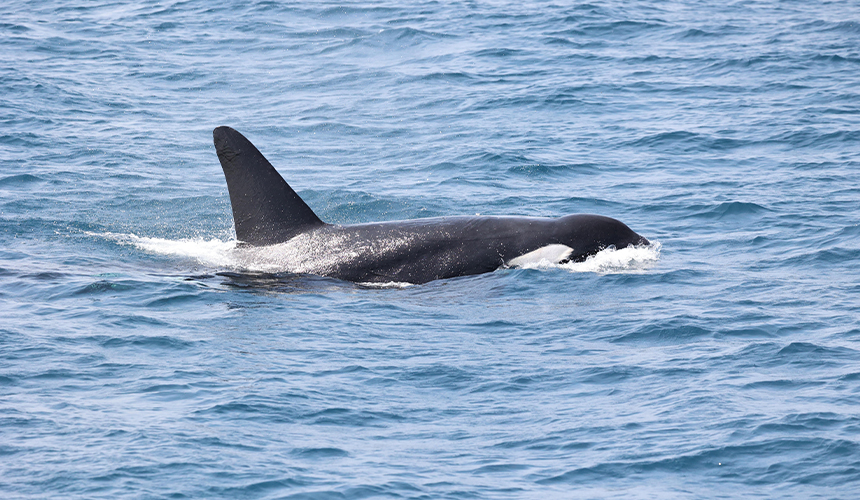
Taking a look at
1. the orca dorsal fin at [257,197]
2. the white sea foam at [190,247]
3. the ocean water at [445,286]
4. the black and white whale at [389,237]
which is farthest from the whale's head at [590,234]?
the white sea foam at [190,247]

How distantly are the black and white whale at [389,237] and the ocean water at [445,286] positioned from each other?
0.39m

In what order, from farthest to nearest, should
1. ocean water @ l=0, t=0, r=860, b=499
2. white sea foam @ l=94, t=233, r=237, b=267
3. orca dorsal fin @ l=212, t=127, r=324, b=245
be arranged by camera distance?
1. white sea foam @ l=94, t=233, r=237, b=267
2. orca dorsal fin @ l=212, t=127, r=324, b=245
3. ocean water @ l=0, t=0, r=860, b=499

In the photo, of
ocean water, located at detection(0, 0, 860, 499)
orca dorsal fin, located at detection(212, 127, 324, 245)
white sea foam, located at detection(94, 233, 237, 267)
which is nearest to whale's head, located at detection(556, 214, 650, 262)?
ocean water, located at detection(0, 0, 860, 499)

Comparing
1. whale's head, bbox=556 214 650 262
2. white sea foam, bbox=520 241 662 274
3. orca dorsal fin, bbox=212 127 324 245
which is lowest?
white sea foam, bbox=520 241 662 274

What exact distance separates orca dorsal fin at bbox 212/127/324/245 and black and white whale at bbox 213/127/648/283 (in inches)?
0.6

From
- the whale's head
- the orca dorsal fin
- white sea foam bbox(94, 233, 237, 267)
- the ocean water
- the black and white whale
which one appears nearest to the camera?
the ocean water

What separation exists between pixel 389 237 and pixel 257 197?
2.02m

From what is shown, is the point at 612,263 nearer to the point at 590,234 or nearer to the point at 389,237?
the point at 590,234

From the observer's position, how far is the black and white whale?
15211mm

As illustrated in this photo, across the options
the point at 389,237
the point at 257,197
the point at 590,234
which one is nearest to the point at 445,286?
the point at 389,237

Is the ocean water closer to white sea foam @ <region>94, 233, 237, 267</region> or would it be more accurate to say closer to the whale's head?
white sea foam @ <region>94, 233, 237, 267</region>

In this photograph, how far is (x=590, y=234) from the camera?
15547mm

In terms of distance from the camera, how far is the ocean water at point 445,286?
929cm

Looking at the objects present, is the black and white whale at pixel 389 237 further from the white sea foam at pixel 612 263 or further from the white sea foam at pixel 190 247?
the white sea foam at pixel 190 247
